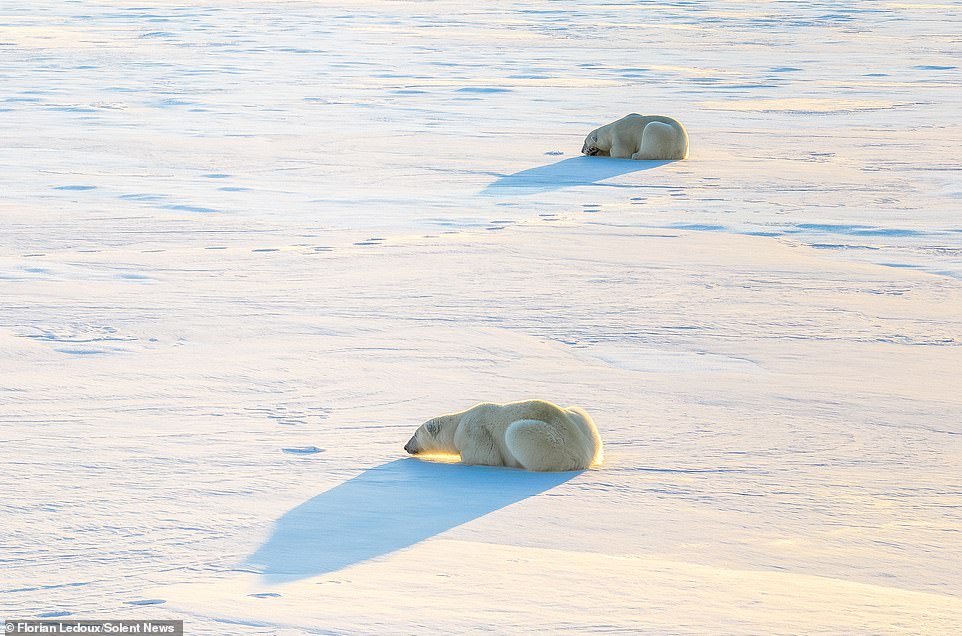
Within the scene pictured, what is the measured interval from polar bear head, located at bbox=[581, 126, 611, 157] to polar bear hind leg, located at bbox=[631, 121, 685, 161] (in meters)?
0.24

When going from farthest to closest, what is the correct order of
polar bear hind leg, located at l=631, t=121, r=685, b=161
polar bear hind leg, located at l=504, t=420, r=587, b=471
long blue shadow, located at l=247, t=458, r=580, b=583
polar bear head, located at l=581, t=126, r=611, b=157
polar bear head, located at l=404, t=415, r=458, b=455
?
polar bear head, located at l=581, t=126, r=611, b=157
polar bear hind leg, located at l=631, t=121, r=685, b=161
polar bear head, located at l=404, t=415, r=458, b=455
polar bear hind leg, located at l=504, t=420, r=587, b=471
long blue shadow, located at l=247, t=458, r=580, b=583

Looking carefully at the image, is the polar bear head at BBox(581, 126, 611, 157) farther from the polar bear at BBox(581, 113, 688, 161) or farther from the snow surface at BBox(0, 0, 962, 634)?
the snow surface at BBox(0, 0, 962, 634)

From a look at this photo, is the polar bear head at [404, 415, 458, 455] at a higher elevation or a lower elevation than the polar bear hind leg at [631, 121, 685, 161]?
lower

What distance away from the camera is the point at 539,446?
4266 mm

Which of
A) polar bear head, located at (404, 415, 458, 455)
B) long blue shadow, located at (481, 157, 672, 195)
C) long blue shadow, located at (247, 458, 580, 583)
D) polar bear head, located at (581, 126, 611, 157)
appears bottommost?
long blue shadow, located at (247, 458, 580, 583)

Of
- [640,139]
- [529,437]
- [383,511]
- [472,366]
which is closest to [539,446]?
[529,437]

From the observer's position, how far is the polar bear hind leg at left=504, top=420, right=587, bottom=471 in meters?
4.25

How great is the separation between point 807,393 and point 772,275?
2111mm

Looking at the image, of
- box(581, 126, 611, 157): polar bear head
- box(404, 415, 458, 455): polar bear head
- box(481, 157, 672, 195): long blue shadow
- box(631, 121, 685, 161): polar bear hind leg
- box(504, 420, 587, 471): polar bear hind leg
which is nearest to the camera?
box(504, 420, 587, 471): polar bear hind leg

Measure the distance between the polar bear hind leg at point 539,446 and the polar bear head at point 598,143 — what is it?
6929 mm

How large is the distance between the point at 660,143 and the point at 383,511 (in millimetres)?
7411

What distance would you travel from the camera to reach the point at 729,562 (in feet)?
11.9

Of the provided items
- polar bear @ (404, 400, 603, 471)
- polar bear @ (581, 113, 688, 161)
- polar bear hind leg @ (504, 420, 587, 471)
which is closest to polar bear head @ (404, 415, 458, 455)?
polar bear @ (404, 400, 603, 471)

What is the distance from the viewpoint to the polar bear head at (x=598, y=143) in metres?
11.0
